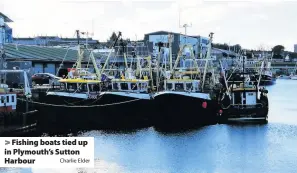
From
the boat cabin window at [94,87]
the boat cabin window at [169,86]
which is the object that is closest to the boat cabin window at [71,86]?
the boat cabin window at [94,87]

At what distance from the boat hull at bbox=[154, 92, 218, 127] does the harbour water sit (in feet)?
9.40

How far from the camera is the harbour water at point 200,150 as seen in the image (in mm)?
21594

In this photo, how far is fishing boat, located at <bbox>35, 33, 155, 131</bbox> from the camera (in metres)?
34.5

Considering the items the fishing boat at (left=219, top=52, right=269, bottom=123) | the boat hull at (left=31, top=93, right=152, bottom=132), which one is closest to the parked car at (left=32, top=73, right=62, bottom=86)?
the boat hull at (left=31, top=93, right=152, bottom=132)

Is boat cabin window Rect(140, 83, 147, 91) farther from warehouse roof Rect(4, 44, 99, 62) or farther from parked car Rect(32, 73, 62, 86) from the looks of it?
parked car Rect(32, 73, 62, 86)

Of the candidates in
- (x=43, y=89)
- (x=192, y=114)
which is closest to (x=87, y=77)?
(x=43, y=89)

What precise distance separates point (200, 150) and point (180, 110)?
10.7m

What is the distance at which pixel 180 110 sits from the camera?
35.7m

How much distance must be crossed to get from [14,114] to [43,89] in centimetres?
1150

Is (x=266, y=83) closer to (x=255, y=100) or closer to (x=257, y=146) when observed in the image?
(x=255, y=100)

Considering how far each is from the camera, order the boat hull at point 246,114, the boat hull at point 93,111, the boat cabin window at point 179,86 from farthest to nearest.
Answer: the boat cabin window at point 179,86, the boat hull at point 93,111, the boat hull at point 246,114

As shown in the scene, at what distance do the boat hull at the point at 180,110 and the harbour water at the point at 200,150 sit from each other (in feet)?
9.40

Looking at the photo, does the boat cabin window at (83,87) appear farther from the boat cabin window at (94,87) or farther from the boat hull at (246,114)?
the boat hull at (246,114)

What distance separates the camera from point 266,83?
102 m
